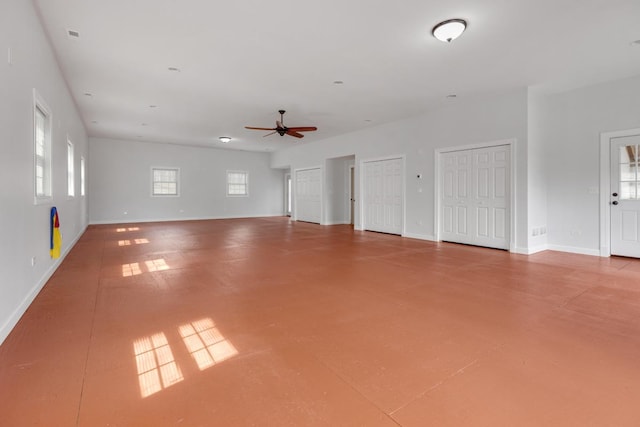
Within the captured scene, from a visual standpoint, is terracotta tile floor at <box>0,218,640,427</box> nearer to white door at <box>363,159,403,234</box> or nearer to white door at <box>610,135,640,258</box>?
white door at <box>610,135,640,258</box>

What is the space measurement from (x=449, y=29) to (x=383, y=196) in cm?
538

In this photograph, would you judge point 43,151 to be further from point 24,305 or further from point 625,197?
point 625,197

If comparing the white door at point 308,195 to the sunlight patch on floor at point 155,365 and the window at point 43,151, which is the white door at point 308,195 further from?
the sunlight patch on floor at point 155,365

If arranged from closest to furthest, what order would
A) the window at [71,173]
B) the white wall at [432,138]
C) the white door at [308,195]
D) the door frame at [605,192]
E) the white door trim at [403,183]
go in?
the door frame at [605,192]
the white wall at [432,138]
the window at [71,173]
the white door trim at [403,183]
the white door at [308,195]

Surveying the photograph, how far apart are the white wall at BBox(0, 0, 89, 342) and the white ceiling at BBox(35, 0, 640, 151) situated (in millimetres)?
537

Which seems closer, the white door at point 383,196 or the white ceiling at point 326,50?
the white ceiling at point 326,50

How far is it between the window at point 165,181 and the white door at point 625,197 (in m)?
12.5

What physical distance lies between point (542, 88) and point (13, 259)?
7365 millimetres

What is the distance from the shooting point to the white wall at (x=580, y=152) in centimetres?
518

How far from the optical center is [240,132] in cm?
969

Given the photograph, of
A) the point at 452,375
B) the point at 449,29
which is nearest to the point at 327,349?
the point at 452,375

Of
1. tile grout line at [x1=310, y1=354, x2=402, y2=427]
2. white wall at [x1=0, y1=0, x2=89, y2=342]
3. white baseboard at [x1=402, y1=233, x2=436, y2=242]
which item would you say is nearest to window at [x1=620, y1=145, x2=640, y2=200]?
white baseboard at [x1=402, y1=233, x2=436, y2=242]

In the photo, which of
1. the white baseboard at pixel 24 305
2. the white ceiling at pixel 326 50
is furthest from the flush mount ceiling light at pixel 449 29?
the white baseboard at pixel 24 305

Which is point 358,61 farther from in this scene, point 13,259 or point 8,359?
point 8,359
